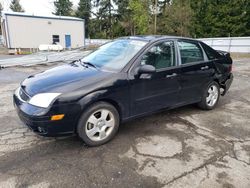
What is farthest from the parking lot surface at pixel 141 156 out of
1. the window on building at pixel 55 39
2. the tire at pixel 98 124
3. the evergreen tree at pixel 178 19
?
the evergreen tree at pixel 178 19

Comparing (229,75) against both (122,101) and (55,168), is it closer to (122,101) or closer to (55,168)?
(122,101)

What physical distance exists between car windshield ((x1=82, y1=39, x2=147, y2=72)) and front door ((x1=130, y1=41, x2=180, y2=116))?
0.23 meters

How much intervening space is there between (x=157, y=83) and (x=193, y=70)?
100 centimetres

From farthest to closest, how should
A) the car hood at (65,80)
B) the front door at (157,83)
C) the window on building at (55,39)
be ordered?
the window on building at (55,39), the front door at (157,83), the car hood at (65,80)

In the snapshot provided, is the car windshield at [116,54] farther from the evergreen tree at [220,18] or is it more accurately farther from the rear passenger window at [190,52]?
the evergreen tree at [220,18]

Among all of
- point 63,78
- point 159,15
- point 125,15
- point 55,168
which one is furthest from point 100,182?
point 125,15

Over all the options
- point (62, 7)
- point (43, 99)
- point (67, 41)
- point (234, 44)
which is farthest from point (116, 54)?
point (62, 7)

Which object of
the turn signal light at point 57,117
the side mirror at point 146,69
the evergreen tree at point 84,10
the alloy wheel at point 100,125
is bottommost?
the alloy wheel at point 100,125

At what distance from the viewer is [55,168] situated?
271 cm

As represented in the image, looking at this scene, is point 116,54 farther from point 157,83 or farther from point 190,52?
point 190,52

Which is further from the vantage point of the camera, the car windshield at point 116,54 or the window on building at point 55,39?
the window on building at point 55,39

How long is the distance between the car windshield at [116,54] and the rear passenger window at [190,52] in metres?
0.85

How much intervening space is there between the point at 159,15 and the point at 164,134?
37477 mm

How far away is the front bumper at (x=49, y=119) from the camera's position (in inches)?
108
